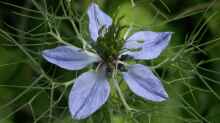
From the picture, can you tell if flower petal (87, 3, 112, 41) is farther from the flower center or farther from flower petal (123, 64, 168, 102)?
flower petal (123, 64, 168, 102)

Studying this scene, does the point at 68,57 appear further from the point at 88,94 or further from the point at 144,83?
the point at 144,83

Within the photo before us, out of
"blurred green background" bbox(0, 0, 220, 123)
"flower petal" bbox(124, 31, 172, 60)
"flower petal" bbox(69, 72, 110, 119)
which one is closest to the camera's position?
"flower petal" bbox(69, 72, 110, 119)

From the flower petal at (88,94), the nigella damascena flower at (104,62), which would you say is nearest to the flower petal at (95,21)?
the nigella damascena flower at (104,62)

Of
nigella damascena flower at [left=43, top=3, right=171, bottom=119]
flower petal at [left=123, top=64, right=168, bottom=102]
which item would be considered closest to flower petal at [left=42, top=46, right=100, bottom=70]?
nigella damascena flower at [left=43, top=3, right=171, bottom=119]

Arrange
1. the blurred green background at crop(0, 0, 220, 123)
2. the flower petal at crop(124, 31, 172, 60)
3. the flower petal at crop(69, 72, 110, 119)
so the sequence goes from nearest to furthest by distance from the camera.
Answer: the flower petal at crop(69, 72, 110, 119), the flower petal at crop(124, 31, 172, 60), the blurred green background at crop(0, 0, 220, 123)

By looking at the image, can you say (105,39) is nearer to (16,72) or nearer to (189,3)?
(16,72)

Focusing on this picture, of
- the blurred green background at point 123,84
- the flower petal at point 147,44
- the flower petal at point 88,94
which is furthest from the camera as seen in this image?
the blurred green background at point 123,84

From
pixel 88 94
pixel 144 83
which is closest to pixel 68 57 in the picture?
pixel 88 94

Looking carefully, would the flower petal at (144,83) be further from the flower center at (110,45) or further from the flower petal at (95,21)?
the flower petal at (95,21)
